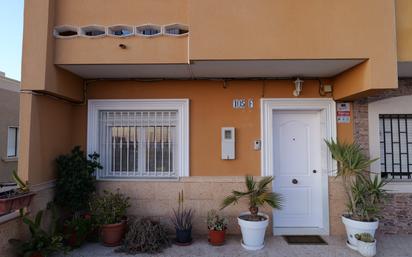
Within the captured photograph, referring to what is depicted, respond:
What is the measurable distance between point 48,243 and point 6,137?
35.8ft

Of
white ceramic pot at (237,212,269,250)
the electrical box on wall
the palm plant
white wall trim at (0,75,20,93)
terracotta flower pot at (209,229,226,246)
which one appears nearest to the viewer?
white ceramic pot at (237,212,269,250)

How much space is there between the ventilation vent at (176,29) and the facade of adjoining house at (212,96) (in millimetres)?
20

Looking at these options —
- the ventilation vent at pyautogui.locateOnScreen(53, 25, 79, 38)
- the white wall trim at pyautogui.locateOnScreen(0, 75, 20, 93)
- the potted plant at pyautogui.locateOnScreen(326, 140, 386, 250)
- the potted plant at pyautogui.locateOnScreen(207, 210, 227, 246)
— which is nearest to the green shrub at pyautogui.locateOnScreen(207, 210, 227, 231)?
the potted plant at pyautogui.locateOnScreen(207, 210, 227, 246)

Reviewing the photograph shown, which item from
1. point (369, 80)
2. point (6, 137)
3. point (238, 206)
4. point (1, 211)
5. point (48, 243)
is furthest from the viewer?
point (6, 137)

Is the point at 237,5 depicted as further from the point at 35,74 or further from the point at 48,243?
the point at 48,243

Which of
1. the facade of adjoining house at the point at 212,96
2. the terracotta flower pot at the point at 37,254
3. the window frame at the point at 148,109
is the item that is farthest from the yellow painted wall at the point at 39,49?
the terracotta flower pot at the point at 37,254

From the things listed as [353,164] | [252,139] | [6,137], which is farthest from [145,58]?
[6,137]

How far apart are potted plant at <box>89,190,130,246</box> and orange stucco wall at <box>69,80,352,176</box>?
141cm

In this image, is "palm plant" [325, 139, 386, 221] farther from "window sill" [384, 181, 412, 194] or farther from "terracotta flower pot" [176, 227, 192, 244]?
"terracotta flower pot" [176, 227, 192, 244]

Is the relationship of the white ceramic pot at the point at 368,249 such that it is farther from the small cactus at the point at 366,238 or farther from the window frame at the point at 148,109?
the window frame at the point at 148,109

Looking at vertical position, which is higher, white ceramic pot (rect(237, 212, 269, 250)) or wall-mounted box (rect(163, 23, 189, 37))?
wall-mounted box (rect(163, 23, 189, 37))

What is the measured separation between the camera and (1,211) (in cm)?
370

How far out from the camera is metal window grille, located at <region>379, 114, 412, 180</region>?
5.64m

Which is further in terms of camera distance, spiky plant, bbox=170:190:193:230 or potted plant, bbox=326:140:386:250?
spiky plant, bbox=170:190:193:230
